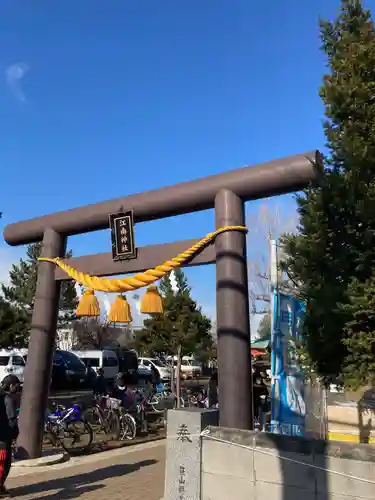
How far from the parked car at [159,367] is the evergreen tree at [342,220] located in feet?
81.7

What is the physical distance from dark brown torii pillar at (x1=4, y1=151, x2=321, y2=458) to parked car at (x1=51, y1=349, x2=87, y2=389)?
1546 centimetres

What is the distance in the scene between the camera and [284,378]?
310 inches

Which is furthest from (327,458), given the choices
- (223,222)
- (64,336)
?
(64,336)

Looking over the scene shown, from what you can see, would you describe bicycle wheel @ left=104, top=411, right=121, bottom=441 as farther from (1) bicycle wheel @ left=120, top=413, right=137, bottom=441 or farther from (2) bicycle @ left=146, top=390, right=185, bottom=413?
(2) bicycle @ left=146, top=390, right=185, bottom=413

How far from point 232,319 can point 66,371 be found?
19.2 m

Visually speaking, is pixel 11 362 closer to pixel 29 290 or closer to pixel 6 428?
pixel 29 290

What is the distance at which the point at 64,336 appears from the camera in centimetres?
5169

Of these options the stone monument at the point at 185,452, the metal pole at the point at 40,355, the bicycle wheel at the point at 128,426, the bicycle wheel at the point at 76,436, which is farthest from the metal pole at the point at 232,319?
the bicycle wheel at the point at 128,426

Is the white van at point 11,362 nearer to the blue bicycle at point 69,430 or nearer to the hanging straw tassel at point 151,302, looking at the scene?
the blue bicycle at point 69,430

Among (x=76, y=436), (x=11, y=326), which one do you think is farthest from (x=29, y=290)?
(x=76, y=436)

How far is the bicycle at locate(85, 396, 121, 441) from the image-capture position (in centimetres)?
1093

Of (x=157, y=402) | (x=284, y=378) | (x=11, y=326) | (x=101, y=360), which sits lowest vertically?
(x=157, y=402)

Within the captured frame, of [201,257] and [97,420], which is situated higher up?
[201,257]

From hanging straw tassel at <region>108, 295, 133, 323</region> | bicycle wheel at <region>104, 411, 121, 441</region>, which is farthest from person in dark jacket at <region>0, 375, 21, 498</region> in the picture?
bicycle wheel at <region>104, 411, 121, 441</region>
